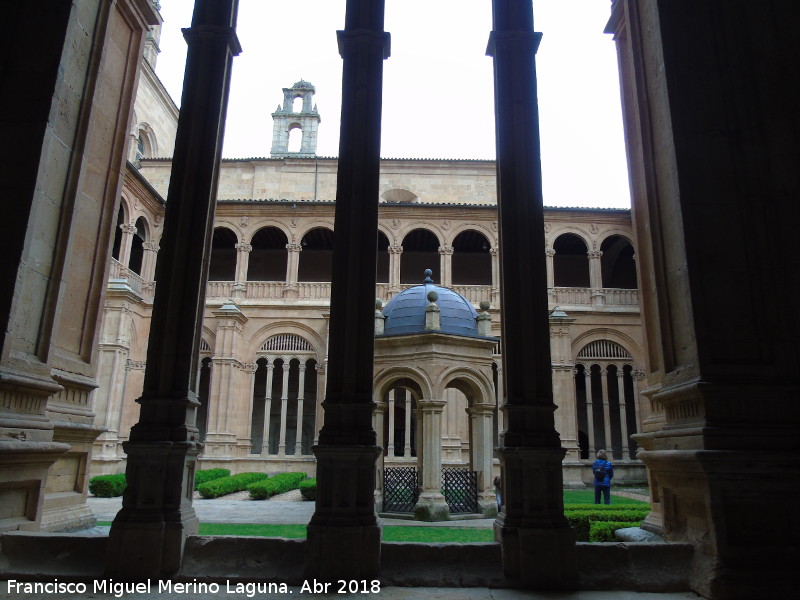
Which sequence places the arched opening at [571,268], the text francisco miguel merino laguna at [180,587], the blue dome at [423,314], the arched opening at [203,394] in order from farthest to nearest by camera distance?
the arched opening at [571,268], the arched opening at [203,394], the blue dome at [423,314], the text francisco miguel merino laguna at [180,587]

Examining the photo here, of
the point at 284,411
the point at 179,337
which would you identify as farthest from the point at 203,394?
the point at 179,337

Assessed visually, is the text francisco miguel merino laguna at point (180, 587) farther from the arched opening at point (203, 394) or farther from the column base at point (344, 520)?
the arched opening at point (203, 394)

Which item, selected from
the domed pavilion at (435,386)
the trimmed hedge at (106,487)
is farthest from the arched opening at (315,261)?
the domed pavilion at (435,386)

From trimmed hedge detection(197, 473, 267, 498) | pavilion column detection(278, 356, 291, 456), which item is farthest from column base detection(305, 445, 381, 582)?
pavilion column detection(278, 356, 291, 456)

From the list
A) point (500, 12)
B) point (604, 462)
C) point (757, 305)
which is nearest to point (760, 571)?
point (757, 305)

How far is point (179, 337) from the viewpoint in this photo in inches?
159

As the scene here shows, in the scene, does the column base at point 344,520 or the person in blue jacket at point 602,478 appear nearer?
the column base at point 344,520

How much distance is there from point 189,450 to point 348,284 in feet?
5.04

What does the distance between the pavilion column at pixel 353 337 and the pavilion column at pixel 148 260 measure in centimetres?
1849

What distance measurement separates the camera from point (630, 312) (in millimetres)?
21516

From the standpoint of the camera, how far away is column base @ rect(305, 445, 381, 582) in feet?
11.5

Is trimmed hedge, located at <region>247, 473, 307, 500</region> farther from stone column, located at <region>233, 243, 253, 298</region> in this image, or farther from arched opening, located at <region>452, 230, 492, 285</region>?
arched opening, located at <region>452, 230, 492, 285</region>

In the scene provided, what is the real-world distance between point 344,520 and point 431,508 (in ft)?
18.6

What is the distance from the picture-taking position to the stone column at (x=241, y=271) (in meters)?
21.7
